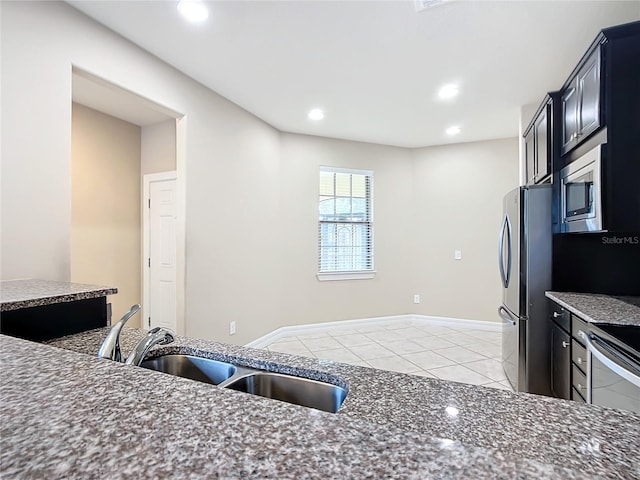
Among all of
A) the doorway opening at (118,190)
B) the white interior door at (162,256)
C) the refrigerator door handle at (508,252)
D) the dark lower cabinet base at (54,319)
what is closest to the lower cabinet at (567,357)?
the refrigerator door handle at (508,252)

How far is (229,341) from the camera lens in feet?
11.4

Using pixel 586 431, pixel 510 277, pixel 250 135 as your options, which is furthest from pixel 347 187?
pixel 586 431

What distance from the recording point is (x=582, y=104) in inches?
83.0

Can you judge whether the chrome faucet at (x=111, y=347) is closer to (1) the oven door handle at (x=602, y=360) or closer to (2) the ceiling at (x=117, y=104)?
(1) the oven door handle at (x=602, y=360)

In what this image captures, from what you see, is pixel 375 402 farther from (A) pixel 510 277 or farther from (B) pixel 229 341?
(B) pixel 229 341

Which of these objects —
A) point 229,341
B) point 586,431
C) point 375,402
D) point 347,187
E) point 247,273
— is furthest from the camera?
point 347,187

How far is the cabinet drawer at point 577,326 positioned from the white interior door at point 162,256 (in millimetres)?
3536

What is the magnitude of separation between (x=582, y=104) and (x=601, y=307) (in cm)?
126

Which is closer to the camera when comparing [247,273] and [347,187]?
[247,273]

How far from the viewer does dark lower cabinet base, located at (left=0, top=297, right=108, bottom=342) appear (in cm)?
122

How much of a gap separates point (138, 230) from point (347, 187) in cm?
282

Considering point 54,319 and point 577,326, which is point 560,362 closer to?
point 577,326

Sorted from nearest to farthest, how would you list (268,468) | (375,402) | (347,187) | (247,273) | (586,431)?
1. (268,468)
2. (586,431)
3. (375,402)
4. (247,273)
5. (347,187)

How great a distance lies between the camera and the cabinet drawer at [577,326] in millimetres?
1831
